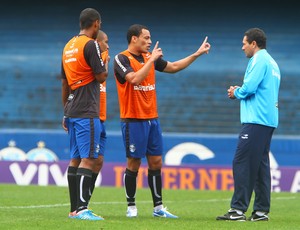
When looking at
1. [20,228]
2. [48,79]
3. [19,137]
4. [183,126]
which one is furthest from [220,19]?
[20,228]

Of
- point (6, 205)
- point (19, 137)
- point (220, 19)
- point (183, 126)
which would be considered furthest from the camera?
point (220, 19)

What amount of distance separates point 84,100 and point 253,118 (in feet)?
5.98

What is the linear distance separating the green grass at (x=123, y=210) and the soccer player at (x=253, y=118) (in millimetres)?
352

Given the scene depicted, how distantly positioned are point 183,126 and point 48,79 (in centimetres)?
380

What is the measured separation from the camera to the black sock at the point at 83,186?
28.6 ft

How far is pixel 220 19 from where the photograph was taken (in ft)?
73.2

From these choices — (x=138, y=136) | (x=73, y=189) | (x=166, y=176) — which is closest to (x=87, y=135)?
(x=73, y=189)

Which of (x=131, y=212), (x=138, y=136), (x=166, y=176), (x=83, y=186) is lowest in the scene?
(x=166, y=176)

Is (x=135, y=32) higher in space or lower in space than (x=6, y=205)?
higher

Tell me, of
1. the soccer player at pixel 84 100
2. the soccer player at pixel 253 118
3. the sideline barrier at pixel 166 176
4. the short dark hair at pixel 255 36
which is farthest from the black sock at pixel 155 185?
the sideline barrier at pixel 166 176

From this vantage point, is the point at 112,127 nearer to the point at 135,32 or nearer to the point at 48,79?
the point at 48,79

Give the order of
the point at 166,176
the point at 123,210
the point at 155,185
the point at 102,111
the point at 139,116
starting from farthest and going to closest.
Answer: the point at 166,176 → the point at 123,210 → the point at 102,111 → the point at 155,185 → the point at 139,116

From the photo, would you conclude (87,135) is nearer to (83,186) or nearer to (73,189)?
(83,186)

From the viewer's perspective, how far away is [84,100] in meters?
8.84
